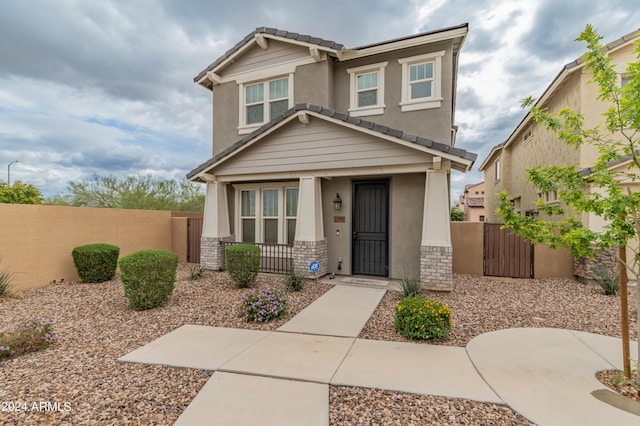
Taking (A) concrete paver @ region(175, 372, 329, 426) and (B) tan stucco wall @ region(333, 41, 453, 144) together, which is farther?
(B) tan stucco wall @ region(333, 41, 453, 144)

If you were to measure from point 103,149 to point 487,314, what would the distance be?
3499cm

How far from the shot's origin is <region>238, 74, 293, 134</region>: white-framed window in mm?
10617

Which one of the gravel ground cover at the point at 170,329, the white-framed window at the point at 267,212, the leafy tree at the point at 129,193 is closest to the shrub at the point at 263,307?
the gravel ground cover at the point at 170,329

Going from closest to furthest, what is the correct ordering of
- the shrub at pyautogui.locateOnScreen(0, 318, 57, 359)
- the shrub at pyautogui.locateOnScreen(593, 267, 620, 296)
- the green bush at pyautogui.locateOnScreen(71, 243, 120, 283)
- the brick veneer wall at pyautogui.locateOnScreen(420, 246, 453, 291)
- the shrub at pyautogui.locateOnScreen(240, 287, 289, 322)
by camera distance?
the shrub at pyautogui.locateOnScreen(0, 318, 57, 359)
the shrub at pyautogui.locateOnScreen(240, 287, 289, 322)
the shrub at pyautogui.locateOnScreen(593, 267, 620, 296)
the brick veneer wall at pyautogui.locateOnScreen(420, 246, 453, 291)
the green bush at pyautogui.locateOnScreen(71, 243, 120, 283)

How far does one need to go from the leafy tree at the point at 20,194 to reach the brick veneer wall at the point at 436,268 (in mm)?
22454

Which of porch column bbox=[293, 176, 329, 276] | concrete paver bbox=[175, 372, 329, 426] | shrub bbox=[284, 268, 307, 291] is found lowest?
concrete paver bbox=[175, 372, 329, 426]

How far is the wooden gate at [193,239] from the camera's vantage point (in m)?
12.6

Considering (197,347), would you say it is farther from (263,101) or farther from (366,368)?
(263,101)

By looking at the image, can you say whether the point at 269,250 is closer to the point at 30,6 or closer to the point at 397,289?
the point at 397,289

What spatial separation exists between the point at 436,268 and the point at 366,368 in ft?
15.0

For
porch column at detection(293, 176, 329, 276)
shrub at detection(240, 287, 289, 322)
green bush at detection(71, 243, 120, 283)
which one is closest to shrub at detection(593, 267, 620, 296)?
porch column at detection(293, 176, 329, 276)

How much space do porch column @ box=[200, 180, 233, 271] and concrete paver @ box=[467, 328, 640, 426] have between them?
8226 mm

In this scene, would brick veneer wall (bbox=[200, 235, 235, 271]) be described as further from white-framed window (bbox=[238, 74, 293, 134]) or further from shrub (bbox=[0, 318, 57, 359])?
shrub (bbox=[0, 318, 57, 359])

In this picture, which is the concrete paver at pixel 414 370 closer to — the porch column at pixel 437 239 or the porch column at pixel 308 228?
the porch column at pixel 437 239
